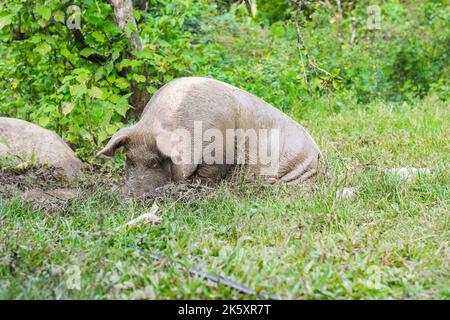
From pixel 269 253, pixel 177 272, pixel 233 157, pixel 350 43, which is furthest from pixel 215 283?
pixel 350 43

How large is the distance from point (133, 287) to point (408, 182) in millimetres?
2867

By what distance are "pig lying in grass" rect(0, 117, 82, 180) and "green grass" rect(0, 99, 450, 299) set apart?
Answer: 3.36 feet

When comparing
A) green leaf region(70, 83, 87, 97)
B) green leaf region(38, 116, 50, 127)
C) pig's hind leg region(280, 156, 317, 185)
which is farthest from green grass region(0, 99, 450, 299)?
green leaf region(38, 116, 50, 127)

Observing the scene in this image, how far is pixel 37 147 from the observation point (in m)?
6.59

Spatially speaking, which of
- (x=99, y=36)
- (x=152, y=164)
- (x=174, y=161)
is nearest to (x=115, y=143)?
(x=152, y=164)

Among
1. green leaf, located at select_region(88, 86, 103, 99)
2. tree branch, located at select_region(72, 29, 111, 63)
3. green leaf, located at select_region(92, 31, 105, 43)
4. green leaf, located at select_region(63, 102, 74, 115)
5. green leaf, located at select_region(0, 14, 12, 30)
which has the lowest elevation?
green leaf, located at select_region(63, 102, 74, 115)

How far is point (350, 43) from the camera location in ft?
37.9

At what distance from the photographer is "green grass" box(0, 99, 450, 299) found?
3.63 meters

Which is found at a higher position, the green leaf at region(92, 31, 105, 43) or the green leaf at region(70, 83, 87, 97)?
the green leaf at region(92, 31, 105, 43)

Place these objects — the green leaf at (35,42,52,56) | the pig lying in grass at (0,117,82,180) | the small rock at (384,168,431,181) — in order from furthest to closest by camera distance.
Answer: the green leaf at (35,42,52,56), the pig lying in grass at (0,117,82,180), the small rock at (384,168,431,181)

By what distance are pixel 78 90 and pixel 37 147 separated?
0.65 meters

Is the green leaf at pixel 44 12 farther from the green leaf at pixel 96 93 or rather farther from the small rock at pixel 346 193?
the small rock at pixel 346 193

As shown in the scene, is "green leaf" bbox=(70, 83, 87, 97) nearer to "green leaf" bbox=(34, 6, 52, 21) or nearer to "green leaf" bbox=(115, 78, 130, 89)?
"green leaf" bbox=(115, 78, 130, 89)

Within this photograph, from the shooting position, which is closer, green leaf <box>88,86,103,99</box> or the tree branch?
green leaf <box>88,86,103,99</box>
